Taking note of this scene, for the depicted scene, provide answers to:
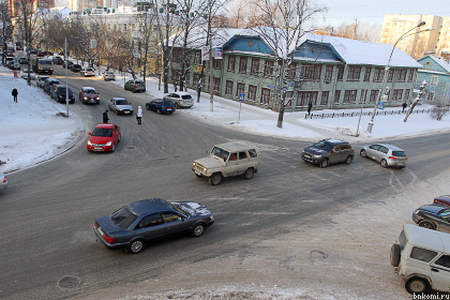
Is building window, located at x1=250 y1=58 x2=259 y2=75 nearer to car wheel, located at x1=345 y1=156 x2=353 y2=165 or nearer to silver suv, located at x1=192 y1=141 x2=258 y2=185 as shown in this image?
car wheel, located at x1=345 y1=156 x2=353 y2=165

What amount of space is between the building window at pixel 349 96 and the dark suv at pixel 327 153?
26.8 m

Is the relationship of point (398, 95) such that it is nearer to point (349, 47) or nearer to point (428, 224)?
point (349, 47)

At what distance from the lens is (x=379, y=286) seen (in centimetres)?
Answer: 1012

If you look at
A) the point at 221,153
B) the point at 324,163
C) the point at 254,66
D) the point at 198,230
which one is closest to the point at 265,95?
the point at 254,66

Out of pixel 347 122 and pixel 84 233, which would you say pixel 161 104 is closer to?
pixel 347 122

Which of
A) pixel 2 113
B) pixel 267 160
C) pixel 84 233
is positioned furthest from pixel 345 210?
pixel 2 113

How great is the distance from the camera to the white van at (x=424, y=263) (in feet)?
30.6

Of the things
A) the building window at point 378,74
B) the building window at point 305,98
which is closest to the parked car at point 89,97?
the building window at point 305,98

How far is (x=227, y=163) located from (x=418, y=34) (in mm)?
146112

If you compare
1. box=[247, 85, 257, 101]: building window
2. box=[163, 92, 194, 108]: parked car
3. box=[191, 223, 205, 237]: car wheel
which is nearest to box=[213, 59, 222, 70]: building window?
box=[247, 85, 257, 101]: building window

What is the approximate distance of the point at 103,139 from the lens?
68.1 ft

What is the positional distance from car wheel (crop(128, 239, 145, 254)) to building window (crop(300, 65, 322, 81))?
34.3m

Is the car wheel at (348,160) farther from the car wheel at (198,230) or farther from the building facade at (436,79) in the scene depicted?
the building facade at (436,79)

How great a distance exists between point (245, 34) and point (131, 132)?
2349 cm
